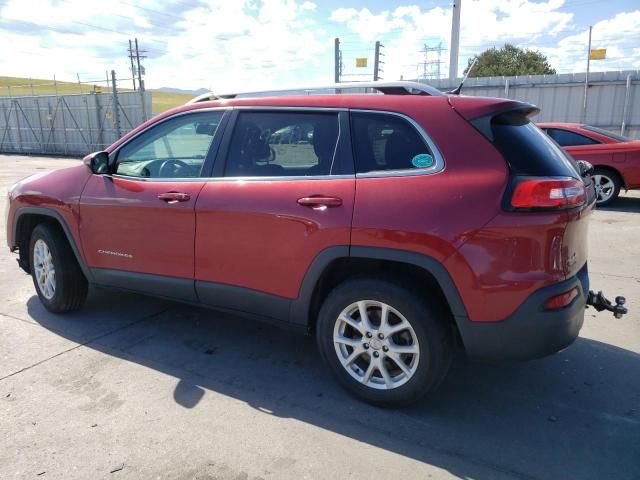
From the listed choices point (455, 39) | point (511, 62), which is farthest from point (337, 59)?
point (511, 62)

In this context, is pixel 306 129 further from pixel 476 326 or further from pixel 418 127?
pixel 476 326

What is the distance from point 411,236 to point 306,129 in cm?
106

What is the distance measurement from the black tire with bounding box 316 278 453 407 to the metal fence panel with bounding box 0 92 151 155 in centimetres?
1975

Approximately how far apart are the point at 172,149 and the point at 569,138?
8.24m

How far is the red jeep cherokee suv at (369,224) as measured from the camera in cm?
263

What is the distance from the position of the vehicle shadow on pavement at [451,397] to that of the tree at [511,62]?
150 ft

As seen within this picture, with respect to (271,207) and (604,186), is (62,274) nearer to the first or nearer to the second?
(271,207)

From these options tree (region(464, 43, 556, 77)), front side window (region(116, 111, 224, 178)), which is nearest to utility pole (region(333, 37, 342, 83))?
front side window (region(116, 111, 224, 178))

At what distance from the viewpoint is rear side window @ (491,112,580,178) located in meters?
2.71

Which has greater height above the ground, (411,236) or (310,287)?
(411,236)

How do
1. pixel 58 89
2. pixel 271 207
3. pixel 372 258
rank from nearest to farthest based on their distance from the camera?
pixel 372 258, pixel 271 207, pixel 58 89

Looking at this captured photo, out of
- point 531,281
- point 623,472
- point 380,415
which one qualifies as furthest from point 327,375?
point 623,472

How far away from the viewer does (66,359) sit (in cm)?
369

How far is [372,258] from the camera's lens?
2904 mm
